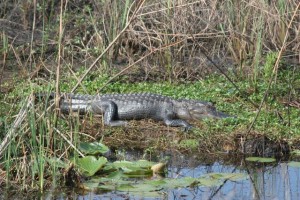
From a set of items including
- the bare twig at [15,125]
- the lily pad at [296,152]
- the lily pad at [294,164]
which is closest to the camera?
the bare twig at [15,125]

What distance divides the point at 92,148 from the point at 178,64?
351 cm

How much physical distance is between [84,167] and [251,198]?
1310mm

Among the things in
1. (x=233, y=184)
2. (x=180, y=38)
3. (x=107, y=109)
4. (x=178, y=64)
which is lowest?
(x=233, y=184)

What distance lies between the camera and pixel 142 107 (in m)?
9.59

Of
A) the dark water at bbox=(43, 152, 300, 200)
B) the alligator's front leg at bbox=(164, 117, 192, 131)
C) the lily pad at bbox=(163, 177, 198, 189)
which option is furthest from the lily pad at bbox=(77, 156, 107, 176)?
the alligator's front leg at bbox=(164, 117, 192, 131)

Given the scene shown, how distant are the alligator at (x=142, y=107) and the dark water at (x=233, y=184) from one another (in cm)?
151

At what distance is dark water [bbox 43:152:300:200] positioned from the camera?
21.9ft

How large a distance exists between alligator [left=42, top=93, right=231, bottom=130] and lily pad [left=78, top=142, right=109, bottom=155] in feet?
6.25

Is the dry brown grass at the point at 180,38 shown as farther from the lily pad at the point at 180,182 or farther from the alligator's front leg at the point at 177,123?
the lily pad at the point at 180,182

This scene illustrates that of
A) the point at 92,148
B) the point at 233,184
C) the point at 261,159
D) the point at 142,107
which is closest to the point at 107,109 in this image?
the point at 142,107

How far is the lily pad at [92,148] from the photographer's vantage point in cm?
736

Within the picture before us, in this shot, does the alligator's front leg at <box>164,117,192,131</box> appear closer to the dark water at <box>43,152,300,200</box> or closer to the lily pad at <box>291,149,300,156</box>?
the dark water at <box>43,152,300,200</box>

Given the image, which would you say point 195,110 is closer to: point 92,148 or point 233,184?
point 92,148

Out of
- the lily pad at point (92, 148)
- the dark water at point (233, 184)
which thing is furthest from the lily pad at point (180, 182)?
the lily pad at point (92, 148)
